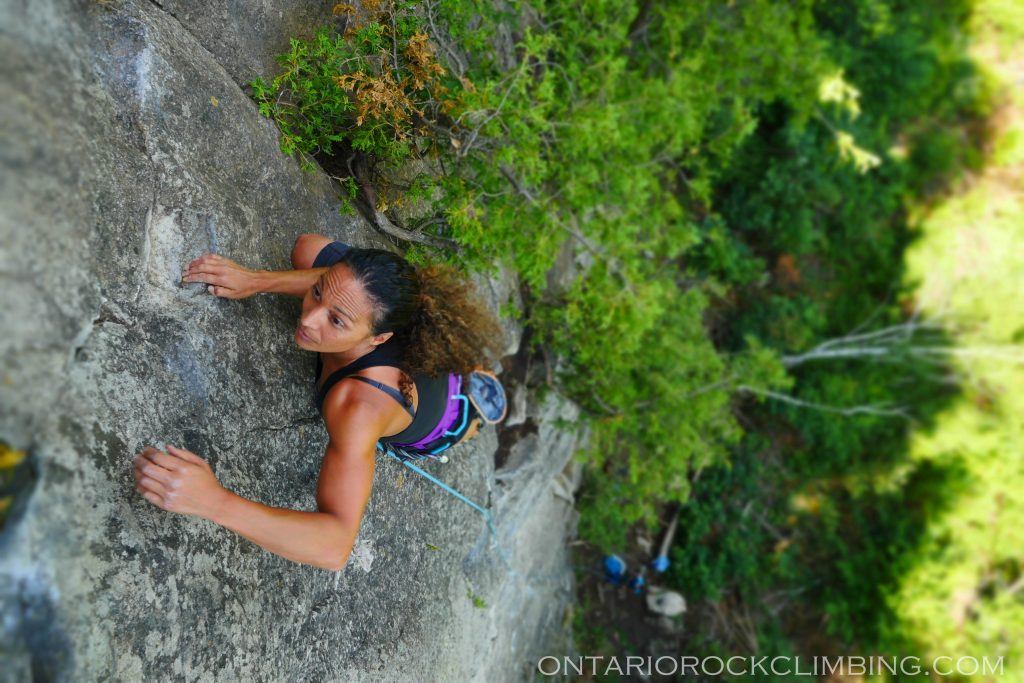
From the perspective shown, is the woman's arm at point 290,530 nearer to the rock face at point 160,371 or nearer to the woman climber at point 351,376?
the woman climber at point 351,376

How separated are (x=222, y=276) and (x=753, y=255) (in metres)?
10.6

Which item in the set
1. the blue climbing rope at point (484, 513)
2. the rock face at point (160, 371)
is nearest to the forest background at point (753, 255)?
the rock face at point (160, 371)

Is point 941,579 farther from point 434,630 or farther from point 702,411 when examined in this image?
point 434,630

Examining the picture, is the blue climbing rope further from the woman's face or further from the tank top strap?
the woman's face

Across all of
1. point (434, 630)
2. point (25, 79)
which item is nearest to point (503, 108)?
point (25, 79)

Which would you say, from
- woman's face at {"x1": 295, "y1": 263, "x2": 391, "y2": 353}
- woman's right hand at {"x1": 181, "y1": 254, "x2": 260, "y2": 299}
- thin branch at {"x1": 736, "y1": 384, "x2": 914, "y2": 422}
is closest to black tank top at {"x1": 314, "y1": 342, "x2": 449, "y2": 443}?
woman's face at {"x1": 295, "y1": 263, "x2": 391, "y2": 353}

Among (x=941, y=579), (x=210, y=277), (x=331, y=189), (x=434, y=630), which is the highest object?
(x=331, y=189)

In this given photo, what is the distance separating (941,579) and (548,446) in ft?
26.8

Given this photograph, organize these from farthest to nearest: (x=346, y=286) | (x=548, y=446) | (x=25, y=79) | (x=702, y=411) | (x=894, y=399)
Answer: (x=894, y=399) → (x=702, y=411) → (x=548, y=446) → (x=346, y=286) → (x=25, y=79)

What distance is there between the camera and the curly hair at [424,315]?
2.49 meters

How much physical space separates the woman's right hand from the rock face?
0.05 metres

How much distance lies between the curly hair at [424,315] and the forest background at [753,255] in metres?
0.57

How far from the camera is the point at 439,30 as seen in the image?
3.51 meters

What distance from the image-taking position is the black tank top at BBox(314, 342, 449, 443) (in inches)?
101
